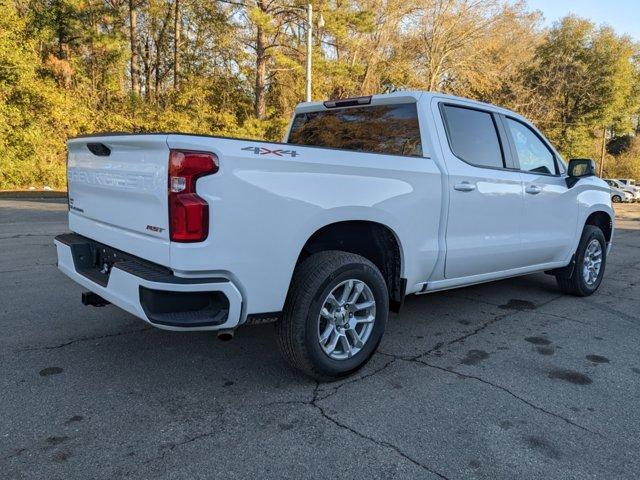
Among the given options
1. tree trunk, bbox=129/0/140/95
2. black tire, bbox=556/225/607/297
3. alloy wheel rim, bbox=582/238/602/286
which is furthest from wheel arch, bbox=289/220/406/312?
tree trunk, bbox=129/0/140/95

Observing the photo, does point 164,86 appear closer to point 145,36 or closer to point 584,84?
point 145,36

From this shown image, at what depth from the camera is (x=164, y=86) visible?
93.6ft

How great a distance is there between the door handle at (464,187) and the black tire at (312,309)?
1.09m

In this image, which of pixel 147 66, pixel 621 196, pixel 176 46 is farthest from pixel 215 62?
pixel 621 196

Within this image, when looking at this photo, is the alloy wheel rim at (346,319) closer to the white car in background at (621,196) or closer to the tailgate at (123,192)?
the tailgate at (123,192)

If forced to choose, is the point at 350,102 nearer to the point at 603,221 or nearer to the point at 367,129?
the point at 367,129

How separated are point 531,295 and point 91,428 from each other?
4761 millimetres

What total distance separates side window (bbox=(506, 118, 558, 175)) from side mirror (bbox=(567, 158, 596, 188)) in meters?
0.16

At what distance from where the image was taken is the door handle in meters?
3.96

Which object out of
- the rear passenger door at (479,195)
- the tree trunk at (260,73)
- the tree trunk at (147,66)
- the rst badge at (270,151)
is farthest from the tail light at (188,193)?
the tree trunk at (147,66)

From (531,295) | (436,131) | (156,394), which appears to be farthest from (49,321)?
(531,295)

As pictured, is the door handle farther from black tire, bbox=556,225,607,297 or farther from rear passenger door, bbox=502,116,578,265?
black tire, bbox=556,225,607,297

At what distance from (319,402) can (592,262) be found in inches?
167

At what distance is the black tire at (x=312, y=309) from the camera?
120 inches
